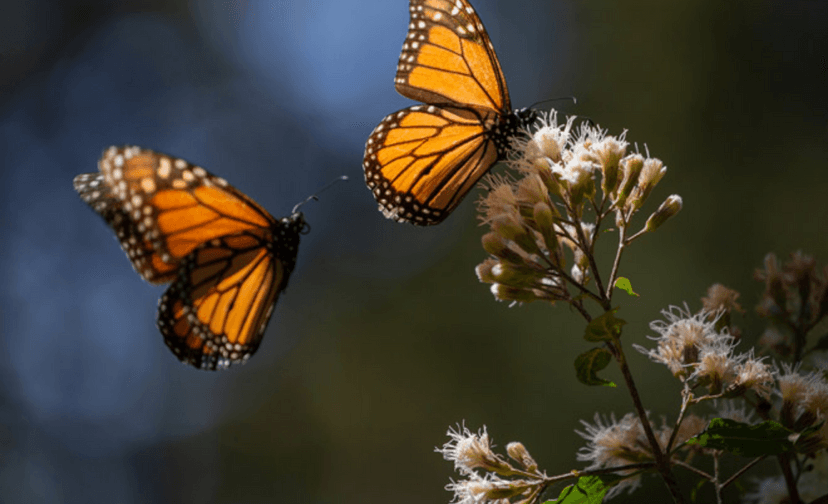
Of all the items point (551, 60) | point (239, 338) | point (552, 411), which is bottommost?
point (552, 411)

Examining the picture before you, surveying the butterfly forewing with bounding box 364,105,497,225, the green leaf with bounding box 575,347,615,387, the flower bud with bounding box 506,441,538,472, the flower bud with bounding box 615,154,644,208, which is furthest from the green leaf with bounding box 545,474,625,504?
the butterfly forewing with bounding box 364,105,497,225

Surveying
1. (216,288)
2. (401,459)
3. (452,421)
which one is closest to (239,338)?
(216,288)

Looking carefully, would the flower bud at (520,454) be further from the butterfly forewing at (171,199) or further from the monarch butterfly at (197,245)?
the butterfly forewing at (171,199)

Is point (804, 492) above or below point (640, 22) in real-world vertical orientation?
below

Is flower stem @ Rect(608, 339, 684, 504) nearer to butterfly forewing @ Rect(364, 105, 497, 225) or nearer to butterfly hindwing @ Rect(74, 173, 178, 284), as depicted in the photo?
butterfly forewing @ Rect(364, 105, 497, 225)

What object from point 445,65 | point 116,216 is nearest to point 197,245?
point 116,216

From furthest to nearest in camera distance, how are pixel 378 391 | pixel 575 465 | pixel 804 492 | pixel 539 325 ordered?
pixel 378 391, pixel 539 325, pixel 575 465, pixel 804 492

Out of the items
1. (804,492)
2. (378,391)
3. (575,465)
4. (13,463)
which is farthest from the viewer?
(13,463)

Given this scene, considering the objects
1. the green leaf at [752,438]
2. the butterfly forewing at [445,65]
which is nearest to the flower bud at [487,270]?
the green leaf at [752,438]

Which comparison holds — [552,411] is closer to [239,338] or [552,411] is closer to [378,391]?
[378,391]
